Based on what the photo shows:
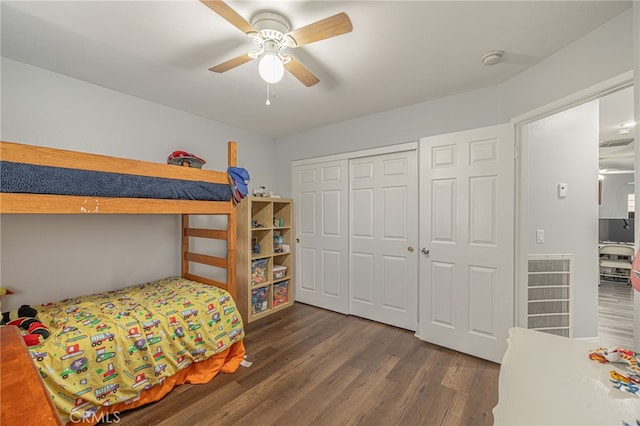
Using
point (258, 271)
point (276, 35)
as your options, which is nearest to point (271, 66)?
point (276, 35)

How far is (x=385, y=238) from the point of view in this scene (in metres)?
3.14

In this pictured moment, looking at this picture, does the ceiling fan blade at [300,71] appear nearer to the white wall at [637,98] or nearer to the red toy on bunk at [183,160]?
the red toy on bunk at [183,160]

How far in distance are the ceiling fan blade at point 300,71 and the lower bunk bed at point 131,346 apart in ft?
6.30

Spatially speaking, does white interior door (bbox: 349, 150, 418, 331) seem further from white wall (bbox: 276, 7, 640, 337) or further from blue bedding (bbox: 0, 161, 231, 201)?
blue bedding (bbox: 0, 161, 231, 201)

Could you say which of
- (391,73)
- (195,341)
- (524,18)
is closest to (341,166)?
(391,73)

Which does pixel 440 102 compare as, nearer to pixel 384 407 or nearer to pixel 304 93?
pixel 304 93

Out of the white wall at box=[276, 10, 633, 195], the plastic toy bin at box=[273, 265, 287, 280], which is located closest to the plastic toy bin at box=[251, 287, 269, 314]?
the plastic toy bin at box=[273, 265, 287, 280]

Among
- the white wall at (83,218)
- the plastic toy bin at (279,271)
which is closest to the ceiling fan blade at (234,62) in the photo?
the white wall at (83,218)

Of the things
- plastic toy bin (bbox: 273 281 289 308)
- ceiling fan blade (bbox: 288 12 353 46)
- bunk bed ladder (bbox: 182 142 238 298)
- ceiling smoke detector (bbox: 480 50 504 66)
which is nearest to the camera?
ceiling fan blade (bbox: 288 12 353 46)

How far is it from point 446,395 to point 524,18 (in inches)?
101

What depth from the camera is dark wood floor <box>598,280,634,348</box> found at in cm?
263

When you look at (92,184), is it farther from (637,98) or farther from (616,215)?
(616,215)

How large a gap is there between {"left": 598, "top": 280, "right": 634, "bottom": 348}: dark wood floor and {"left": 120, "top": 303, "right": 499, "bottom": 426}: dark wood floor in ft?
5.17

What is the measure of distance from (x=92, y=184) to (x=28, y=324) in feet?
3.28
